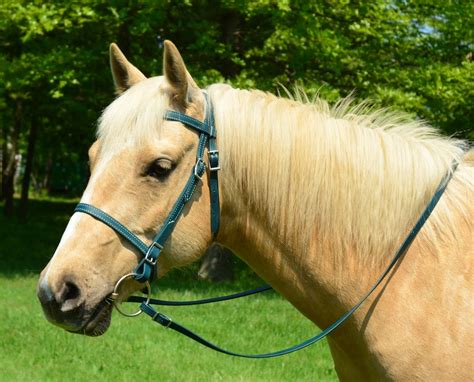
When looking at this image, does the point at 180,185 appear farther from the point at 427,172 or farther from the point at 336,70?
the point at 336,70

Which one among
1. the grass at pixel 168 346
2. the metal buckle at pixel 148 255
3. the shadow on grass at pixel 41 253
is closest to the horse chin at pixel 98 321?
the metal buckle at pixel 148 255

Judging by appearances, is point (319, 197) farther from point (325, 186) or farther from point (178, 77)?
point (178, 77)

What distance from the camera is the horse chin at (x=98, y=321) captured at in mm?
2752

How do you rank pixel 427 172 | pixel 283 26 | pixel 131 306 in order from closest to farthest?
1. pixel 427 172
2. pixel 131 306
3. pixel 283 26

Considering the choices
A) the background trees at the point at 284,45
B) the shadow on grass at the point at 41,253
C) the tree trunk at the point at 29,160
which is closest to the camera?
the background trees at the point at 284,45

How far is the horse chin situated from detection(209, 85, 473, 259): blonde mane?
2.40 ft

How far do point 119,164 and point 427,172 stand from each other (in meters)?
1.31

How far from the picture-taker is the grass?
6469 mm

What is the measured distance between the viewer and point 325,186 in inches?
116

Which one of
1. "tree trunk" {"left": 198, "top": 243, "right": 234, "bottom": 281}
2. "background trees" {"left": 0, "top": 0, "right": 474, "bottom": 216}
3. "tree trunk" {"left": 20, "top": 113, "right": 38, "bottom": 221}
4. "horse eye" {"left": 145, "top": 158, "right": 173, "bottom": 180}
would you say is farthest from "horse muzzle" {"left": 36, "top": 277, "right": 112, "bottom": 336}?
"tree trunk" {"left": 20, "top": 113, "right": 38, "bottom": 221}

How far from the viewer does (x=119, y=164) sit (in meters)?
2.78

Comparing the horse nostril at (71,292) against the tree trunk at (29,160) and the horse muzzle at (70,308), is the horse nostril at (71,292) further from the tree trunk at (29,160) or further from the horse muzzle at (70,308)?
the tree trunk at (29,160)

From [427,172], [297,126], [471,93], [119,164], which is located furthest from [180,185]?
[471,93]

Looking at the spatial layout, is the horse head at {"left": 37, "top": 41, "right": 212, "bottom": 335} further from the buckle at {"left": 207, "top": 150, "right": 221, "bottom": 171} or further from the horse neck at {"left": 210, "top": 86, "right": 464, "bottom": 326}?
the horse neck at {"left": 210, "top": 86, "right": 464, "bottom": 326}
